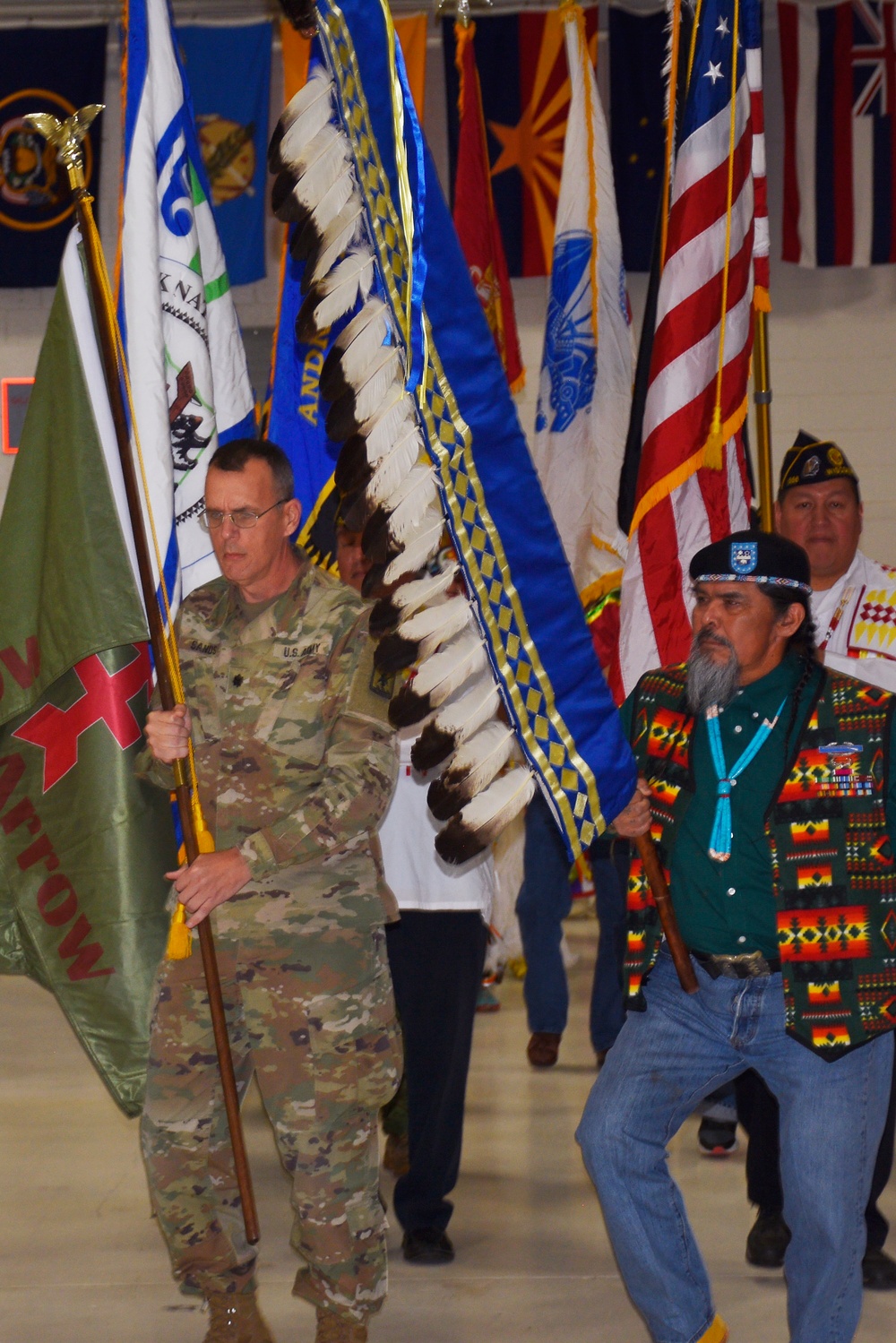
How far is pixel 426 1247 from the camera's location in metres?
3.48

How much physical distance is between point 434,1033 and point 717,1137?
126 centimetres

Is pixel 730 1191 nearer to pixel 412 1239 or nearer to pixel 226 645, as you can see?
pixel 412 1239

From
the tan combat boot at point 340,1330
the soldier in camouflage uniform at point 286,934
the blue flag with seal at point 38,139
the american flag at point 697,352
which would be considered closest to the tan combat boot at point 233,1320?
the soldier in camouflage uniform at point 286,934

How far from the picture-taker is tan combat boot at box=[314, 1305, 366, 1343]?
273cm

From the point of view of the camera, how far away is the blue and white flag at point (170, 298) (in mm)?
3334

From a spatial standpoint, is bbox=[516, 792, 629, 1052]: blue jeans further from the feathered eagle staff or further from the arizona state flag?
the feathered eagle staff

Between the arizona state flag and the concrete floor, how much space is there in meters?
2.65

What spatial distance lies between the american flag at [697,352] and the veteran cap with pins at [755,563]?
2.93 feet

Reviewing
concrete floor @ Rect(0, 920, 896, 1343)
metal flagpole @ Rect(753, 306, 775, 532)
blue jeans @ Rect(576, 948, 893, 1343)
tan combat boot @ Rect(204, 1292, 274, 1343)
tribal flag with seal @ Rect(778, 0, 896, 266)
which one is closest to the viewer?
blue jeans @ Rect(576, 948, 893, 1343)

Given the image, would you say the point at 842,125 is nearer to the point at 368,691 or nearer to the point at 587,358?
the point at 587,358

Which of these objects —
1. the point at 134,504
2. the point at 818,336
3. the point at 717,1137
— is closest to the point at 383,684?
the point at 134,504

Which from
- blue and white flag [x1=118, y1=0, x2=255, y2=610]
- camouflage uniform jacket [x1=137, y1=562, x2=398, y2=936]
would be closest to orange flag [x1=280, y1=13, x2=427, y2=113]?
blue and white flag [x1=118, y1=0, x2=255, y2=610]

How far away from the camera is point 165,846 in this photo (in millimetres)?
3340

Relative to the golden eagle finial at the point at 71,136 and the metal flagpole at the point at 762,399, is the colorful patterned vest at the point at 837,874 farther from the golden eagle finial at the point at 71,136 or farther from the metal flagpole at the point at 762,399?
the golden eagle finial at the point at 71,136
